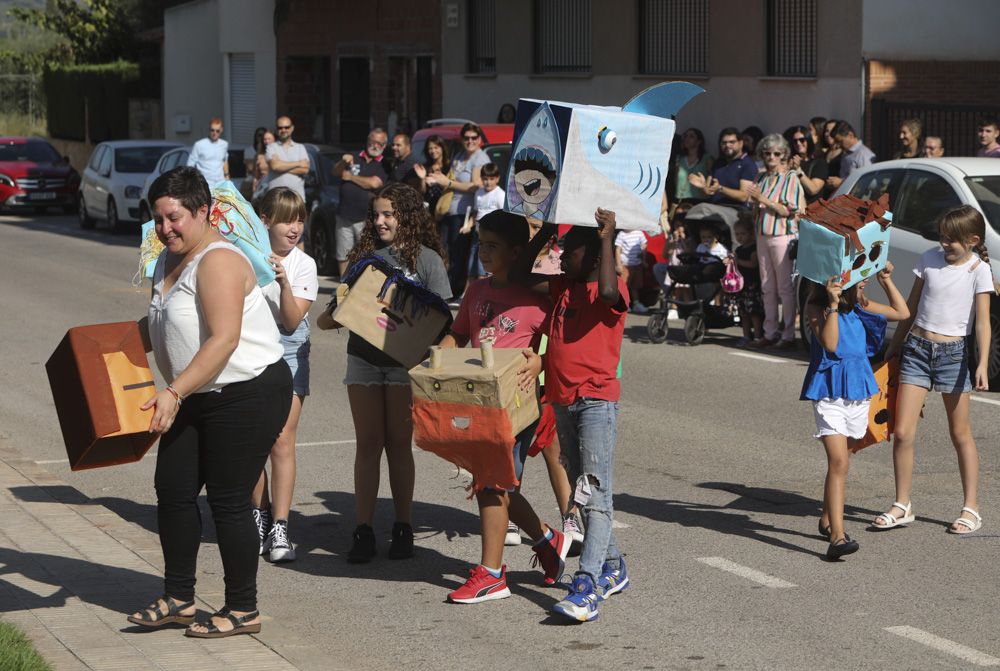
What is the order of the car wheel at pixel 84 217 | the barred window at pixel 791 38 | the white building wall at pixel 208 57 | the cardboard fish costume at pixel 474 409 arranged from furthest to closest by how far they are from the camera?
the white building wall at pixel 208 57
the car wheel at pixel 84 217
the barred window at pixel 791 38
the cardboard fish costume at pixel 474 409

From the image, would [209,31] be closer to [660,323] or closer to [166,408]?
[660,323]

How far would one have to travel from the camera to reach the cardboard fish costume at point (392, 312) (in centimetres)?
705

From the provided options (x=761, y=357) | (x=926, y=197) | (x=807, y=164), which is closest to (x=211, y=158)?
(x=807, y=164)

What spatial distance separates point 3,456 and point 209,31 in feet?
108

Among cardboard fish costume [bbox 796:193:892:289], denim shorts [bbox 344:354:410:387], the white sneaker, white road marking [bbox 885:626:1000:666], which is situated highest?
cardboard fish costume [bbox 796:193:892:289]

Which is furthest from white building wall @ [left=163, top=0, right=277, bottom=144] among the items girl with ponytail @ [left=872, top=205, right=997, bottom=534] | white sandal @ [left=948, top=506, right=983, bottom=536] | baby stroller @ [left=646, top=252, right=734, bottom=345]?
white sandal @ [left=948, top=506, right=983, bottom=536]

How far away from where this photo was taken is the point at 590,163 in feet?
20.3

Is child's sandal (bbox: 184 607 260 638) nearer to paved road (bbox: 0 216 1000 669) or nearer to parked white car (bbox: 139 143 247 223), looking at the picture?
paved road (bbox: 0 216 1000 669)

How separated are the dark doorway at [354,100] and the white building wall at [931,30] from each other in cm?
1525

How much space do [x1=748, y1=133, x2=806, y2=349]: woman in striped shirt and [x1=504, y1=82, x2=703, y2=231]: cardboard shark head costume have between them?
860 cm

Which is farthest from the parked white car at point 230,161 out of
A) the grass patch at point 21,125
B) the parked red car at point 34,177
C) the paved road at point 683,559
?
the grass patch at point 21,125

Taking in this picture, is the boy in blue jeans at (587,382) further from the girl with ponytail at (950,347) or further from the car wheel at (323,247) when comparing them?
the car wheel at (323,247)

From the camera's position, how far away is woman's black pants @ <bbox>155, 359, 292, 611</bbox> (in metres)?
6.12

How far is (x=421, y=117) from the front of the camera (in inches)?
1291
